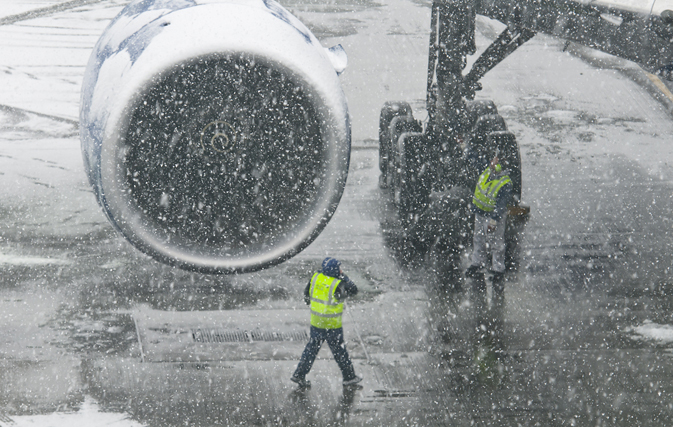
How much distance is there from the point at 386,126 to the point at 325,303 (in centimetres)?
569

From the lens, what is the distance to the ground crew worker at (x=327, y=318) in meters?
7.79

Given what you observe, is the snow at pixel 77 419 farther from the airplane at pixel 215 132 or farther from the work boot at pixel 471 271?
the work boot at pixel 471 271

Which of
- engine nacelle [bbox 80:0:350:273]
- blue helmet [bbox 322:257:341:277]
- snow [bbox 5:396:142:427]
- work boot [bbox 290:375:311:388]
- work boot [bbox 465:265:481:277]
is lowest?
work boot [bbox 465:265:481:277]

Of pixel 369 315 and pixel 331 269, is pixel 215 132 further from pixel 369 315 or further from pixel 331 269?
pixel 369 315

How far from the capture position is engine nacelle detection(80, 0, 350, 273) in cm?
437

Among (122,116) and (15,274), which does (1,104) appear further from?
(122,116)

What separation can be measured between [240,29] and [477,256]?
6.58 meters

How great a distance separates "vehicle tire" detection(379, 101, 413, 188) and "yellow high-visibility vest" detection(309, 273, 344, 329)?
5241mm

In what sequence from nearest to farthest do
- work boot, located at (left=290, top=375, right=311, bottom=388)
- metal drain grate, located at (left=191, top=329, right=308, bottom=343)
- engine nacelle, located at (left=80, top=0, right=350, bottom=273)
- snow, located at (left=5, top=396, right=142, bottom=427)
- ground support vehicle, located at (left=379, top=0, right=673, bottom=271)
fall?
engine nacelle, located at (left=80, top=0, right=350, bottom=273), snow, located at (left=5, top=396, right=142, bottom=427), work boot, located at (left=290, top=375, right=311, bottom=388), metal drain grate, located at (left=191, top=329, right=308, bottom=343), ground support vehicle, located at (left=379, top=0, right=673, bottom=271)

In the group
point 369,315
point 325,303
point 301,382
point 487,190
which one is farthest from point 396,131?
point 301,382

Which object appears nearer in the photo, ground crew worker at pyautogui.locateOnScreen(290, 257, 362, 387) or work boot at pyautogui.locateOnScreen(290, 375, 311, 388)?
ground crew worker at pyautogui.locateOnScreen(290, 257, 362, 387)

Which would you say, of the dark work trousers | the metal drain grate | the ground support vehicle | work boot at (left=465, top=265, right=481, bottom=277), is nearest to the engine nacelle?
the dark work trousers

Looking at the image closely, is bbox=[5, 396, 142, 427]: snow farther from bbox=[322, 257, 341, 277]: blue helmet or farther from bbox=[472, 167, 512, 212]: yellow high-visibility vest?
bbox=[472, 167, 512, 212]: yellow high-visibility vest

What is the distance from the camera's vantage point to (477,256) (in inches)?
409
